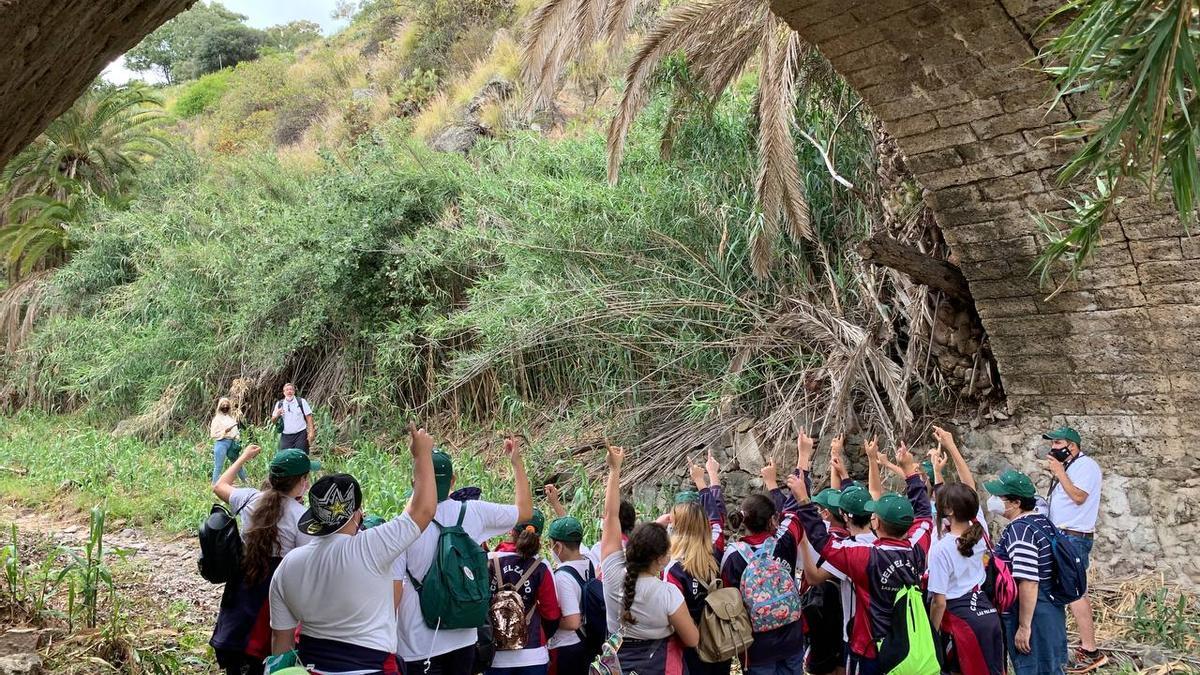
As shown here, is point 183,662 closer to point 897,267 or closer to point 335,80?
point 897,267

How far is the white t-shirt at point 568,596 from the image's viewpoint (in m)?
4.10

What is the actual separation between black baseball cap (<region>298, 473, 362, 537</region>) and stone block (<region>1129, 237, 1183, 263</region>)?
5.35 m

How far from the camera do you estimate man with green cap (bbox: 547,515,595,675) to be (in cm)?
411

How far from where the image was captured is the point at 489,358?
992cm

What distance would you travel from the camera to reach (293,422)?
10422 mm

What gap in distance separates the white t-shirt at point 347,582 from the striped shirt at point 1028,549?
310 cm

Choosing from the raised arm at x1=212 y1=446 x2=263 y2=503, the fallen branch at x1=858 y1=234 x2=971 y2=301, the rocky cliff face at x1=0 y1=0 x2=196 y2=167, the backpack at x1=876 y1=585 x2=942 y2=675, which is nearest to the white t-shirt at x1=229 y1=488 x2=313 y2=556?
the raised arm at x1=212 y1=446 x2=263 y2=503

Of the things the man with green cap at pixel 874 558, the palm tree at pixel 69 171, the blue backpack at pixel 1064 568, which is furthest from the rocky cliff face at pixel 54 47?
the palm tree at pixel 69 171

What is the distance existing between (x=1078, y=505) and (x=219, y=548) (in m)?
5.20

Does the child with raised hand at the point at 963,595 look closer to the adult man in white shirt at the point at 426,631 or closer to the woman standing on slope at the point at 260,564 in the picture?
the adult man in white shirt at the point at 426,631

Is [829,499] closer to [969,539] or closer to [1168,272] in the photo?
[969,539]

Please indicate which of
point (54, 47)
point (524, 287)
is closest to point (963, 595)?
point (54, 47)

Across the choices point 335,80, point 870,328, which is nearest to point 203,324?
point 870,328

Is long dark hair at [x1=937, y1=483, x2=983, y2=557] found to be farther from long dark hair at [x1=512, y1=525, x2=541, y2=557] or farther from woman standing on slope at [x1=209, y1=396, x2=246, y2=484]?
woman standing on slope at [x1=209, y1=396, x2=246, y2=484]
